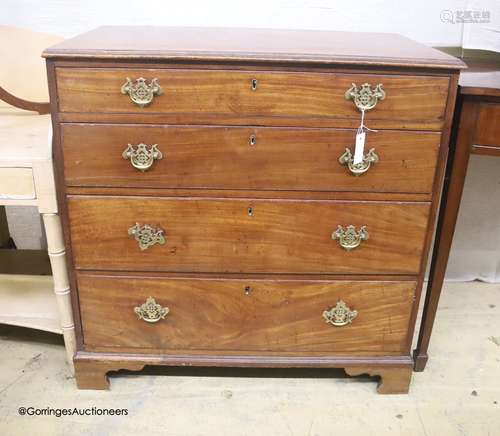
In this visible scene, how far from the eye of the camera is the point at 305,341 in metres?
1.46

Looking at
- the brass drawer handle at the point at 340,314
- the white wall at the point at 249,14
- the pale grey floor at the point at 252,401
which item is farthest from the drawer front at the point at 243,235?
the white wall at the point at 249,14

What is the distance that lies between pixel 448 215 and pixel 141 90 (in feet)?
2.76

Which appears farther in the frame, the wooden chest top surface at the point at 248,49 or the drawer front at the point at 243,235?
the drawer front at the point at 243,235

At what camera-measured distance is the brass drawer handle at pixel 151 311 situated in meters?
1.40

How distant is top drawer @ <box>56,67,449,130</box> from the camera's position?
1165 mm

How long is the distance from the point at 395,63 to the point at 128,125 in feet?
1.95

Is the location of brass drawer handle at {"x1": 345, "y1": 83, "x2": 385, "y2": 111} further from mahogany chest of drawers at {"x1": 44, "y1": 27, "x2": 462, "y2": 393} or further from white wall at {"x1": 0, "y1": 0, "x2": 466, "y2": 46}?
white wall at {"x1": 0, "y1": 0, "x2": 466, "y2": 46}

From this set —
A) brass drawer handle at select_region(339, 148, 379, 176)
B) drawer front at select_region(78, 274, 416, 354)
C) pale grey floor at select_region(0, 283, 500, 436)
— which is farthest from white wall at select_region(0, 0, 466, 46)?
pale grey floor at select_region(0, 283, 500, 436)

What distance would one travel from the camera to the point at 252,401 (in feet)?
4.91

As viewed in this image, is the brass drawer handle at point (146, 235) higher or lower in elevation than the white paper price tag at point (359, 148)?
lower

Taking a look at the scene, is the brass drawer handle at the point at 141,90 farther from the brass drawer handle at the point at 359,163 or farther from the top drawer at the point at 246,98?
the brass drawer handle at the point at 359,163

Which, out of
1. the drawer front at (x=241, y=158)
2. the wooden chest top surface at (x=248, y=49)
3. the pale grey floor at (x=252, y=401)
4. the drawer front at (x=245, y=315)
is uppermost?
the wooden chest top surface at (x=248, y=49)

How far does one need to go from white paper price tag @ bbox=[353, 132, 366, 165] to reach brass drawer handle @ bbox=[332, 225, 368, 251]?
175 mm

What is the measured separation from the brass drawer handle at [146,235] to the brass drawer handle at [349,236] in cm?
43
